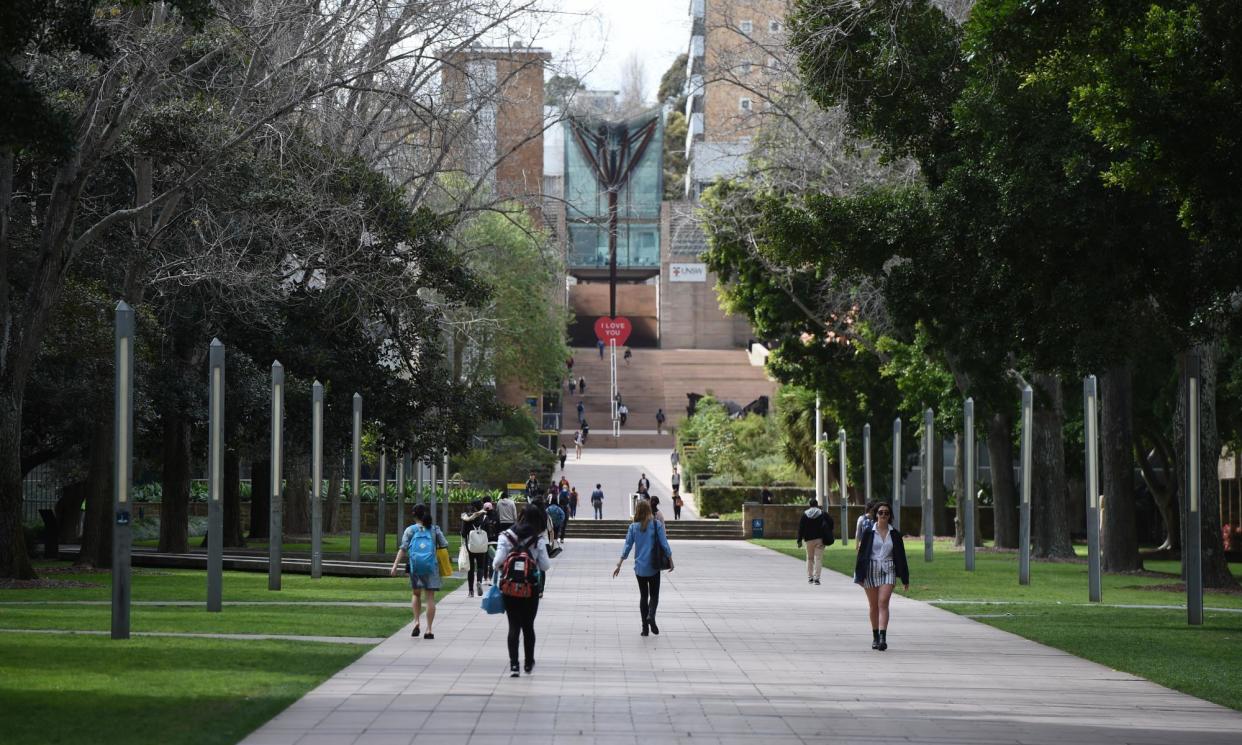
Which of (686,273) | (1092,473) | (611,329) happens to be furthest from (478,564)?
(686,273)

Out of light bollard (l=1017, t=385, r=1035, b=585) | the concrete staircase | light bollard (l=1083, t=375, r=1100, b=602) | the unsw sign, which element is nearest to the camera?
light bollard (l=1083, t=375, r=1100, b=602)

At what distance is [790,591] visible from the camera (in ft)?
91.5

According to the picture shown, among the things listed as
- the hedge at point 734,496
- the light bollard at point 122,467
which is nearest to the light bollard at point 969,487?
the light bollard at point 122,467

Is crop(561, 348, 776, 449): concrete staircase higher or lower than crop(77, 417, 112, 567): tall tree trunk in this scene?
higher

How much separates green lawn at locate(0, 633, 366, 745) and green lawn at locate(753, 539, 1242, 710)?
706 cm

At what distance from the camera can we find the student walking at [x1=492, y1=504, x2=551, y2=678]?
14.0 metres

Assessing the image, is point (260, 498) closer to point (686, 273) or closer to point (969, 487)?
point (969, 487)

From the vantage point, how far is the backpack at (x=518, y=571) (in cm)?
1401

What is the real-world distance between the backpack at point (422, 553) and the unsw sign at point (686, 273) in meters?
94.2

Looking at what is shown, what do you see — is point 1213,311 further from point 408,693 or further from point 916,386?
point 916,386

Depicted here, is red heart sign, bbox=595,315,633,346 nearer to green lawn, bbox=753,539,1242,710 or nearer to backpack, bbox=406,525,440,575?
green lawn, bbox=753,539,1242,710

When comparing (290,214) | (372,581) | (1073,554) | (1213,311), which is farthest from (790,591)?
(1073,554)

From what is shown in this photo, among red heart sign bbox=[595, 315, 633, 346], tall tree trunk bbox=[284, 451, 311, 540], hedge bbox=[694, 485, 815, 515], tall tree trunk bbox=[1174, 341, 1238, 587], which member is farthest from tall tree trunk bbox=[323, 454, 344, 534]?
red heart sign bbox=[595, 315, 633, 346]

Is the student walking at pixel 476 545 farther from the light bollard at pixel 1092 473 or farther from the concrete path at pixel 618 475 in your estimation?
the concrete path at pixel 618 475
